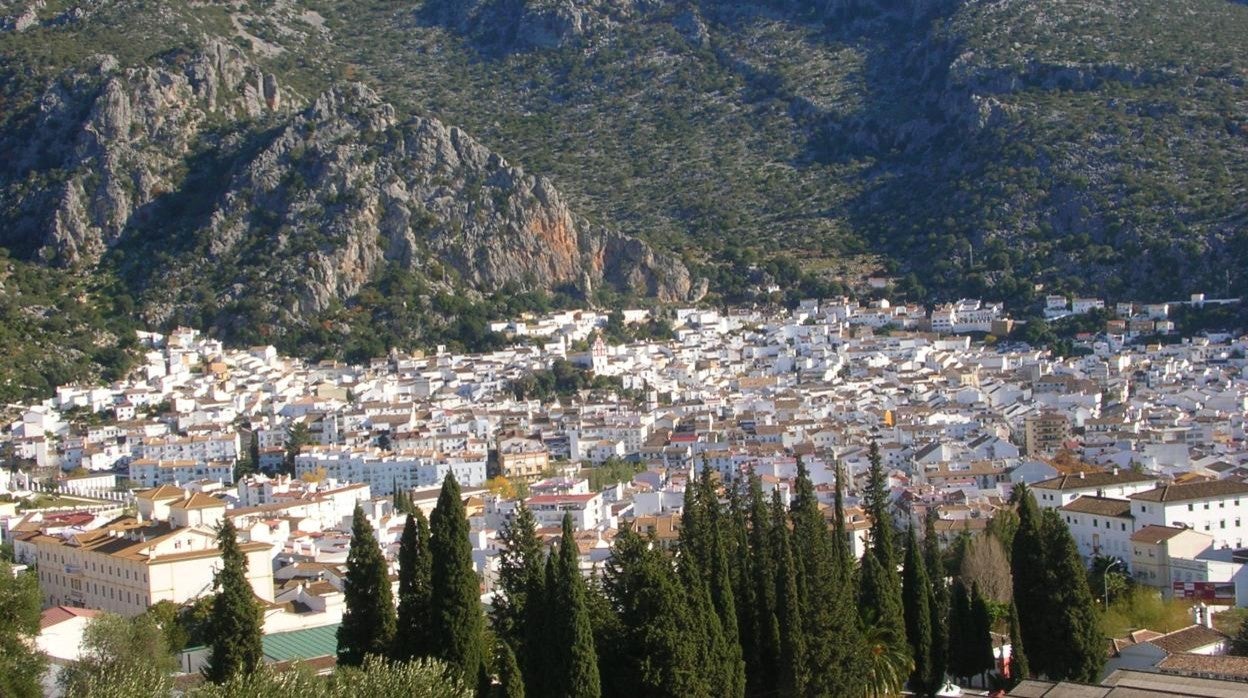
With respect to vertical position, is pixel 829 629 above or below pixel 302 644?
above

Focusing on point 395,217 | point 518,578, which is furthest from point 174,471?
point 518,578

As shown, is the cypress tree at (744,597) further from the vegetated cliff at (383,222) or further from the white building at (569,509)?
the vegetated cliff at (383,222)

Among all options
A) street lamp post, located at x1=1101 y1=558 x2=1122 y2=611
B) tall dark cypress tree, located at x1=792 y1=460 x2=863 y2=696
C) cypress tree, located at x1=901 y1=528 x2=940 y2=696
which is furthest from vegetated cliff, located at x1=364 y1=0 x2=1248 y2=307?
tall dark cypress tree, located at x1=792 y1=460 x2=863 y2=696

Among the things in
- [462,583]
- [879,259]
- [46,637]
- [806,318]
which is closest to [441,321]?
[806,318]

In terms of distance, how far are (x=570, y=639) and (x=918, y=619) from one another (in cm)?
806

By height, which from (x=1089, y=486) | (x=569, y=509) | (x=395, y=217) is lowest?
(x=569, y=509)

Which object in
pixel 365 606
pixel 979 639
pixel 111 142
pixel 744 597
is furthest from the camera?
pixel 111 142

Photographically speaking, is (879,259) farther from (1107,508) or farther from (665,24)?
(1107,508)

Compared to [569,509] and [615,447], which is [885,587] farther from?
[615,447]

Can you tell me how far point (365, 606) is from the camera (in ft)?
87.9

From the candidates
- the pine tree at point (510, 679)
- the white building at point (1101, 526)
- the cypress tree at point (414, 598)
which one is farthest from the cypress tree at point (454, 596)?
the white building at point (1101, 526)

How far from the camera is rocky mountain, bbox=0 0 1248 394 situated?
91.5 meters

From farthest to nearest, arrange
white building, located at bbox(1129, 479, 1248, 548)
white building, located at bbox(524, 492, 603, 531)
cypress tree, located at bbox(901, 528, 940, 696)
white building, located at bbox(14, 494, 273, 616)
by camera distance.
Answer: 1. white building, located at bbox(524, 492, 603, 531)
2. white building, located at bbox(1129, 479, 1248, 548)
3. white building, located at bbox(14, 494, 273, 616)
4. cypress tree, located at bbox(901, 528, 940, 696)

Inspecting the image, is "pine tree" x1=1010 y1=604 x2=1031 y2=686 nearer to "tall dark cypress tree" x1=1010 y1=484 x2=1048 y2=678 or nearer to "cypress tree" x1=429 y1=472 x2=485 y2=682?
"tall dark cypress tree" x1=1010 y1=484 x2=1048 y2=678
